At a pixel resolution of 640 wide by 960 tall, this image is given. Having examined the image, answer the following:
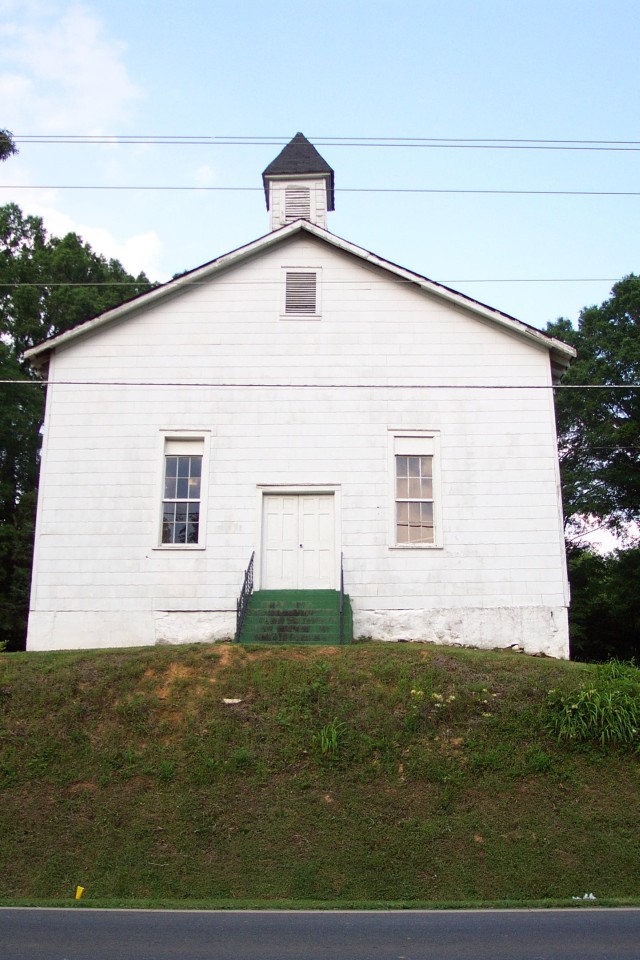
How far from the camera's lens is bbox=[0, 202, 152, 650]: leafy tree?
1262 inches

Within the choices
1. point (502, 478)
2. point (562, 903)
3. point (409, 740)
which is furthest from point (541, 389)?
point (562, 903)

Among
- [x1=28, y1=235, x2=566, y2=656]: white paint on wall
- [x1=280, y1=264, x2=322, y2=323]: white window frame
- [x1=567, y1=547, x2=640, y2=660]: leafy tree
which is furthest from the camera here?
[x1=567, y1=547, x2=640, y2=660]: leafy tree

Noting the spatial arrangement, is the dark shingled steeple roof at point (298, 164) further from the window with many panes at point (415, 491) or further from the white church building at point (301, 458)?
the window with many panes at point (415, 491)

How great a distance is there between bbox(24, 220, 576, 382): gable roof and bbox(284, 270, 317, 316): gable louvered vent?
0.82 m

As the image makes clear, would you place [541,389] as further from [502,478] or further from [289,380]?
[289,380]

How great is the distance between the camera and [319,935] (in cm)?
807

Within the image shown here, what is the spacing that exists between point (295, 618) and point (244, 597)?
40.9 inches

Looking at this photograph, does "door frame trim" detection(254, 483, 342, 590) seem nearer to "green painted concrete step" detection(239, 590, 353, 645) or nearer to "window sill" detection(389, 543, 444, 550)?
"green painted concrete step" detection(239, 590, 353, 645)

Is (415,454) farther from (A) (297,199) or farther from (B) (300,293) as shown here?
(A) (297,199)

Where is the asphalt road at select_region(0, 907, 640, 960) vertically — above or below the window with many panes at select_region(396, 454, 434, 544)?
below

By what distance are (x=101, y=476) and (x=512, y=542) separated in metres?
7.97

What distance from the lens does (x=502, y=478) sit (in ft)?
58.9

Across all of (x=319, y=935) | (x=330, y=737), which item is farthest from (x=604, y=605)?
(x=319, y=935)

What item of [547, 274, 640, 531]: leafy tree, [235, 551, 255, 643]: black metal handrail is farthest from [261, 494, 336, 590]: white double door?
[547, 274, 640, 531]: leafy tree
